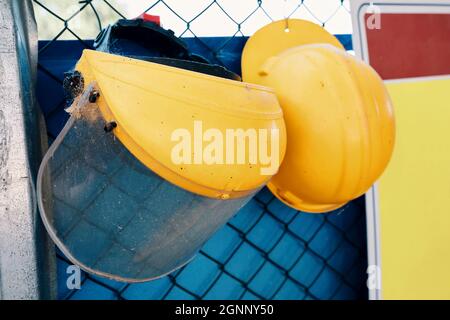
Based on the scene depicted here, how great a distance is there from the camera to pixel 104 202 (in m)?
0.68

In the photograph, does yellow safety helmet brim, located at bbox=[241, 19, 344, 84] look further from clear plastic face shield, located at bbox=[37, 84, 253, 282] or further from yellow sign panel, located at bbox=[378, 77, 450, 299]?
clear plastic face shield, located at bbox=[37, 84, 253, 282]

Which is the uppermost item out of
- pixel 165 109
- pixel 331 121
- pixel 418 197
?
pixel 165 109

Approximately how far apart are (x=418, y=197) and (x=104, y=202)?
902 millimetres

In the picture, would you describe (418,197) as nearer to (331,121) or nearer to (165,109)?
(331,121)

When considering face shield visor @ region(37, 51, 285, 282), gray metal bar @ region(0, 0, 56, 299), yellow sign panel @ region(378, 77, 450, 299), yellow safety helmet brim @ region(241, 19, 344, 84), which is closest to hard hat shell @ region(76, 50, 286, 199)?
face shield visor @ region(37, 51, 285, 282)

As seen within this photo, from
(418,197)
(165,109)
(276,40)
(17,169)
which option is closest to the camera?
(165,109)

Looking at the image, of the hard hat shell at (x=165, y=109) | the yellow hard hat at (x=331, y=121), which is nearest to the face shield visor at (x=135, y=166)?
the hard hat shell at (x=165, y=109)

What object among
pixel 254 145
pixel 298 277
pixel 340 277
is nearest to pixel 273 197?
pixel 298 277

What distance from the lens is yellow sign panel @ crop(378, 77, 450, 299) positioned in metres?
1.22

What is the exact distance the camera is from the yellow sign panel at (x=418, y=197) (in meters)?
1.22

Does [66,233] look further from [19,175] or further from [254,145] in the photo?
[254,145]

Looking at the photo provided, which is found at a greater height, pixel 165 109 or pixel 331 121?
pixel 165 109

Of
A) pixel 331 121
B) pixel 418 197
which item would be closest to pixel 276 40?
pixel 331 121

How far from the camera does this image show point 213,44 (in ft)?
3.45
